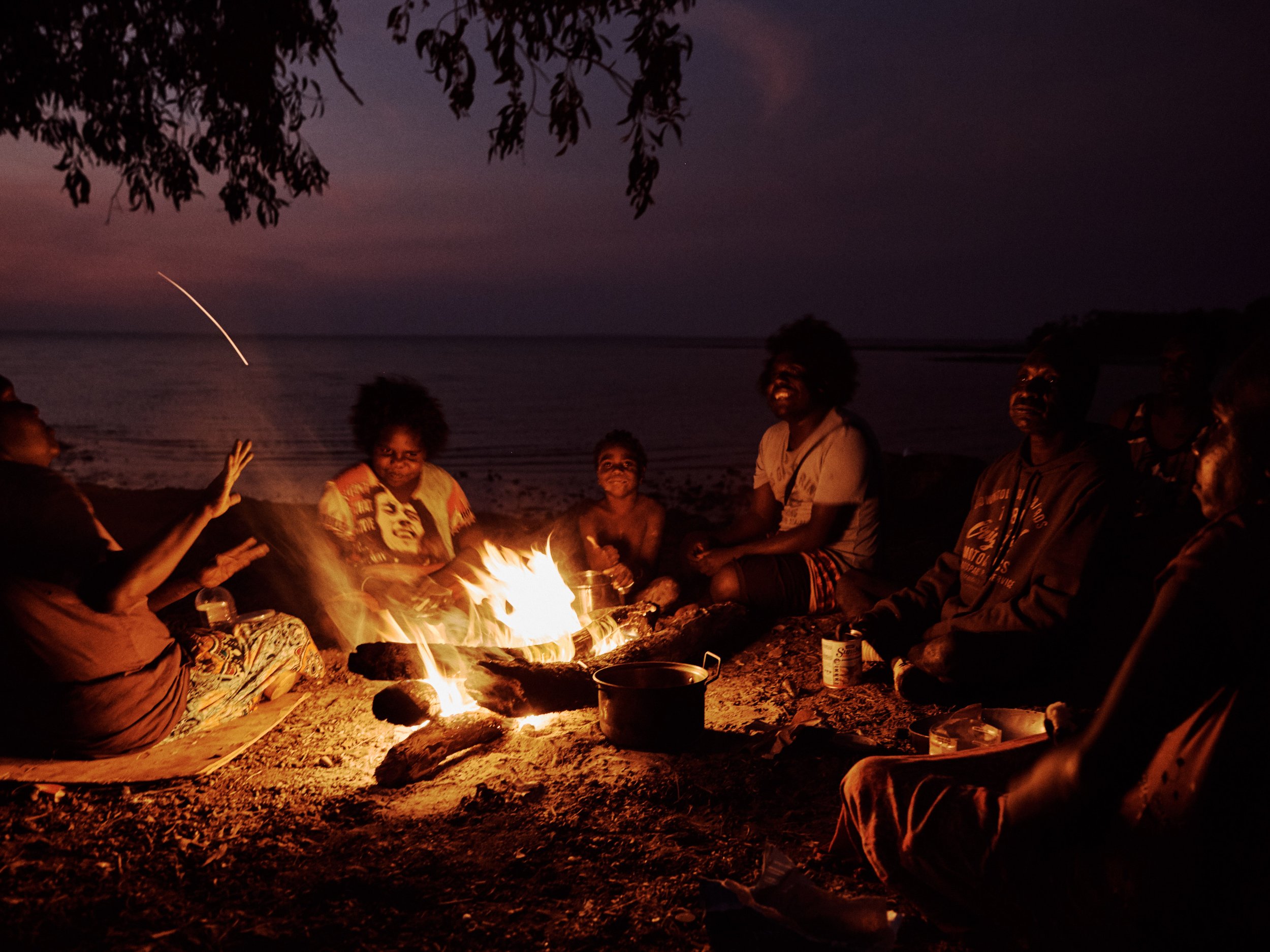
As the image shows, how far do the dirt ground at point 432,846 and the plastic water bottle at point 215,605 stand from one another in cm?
138

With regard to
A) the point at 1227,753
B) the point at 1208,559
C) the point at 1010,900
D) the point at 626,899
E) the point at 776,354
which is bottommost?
the point at 626,899

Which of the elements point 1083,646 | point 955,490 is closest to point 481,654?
point 1083,646

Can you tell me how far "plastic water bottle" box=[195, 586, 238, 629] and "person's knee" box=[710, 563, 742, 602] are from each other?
3074 mm

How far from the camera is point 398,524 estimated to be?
5676 millimetres

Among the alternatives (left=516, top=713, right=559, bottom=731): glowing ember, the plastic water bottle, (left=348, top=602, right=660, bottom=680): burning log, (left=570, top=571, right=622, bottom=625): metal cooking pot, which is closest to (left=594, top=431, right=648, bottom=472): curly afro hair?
(left=570, top=571, right=622, bottom=625): metal cooking pot

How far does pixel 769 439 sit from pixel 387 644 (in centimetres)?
304

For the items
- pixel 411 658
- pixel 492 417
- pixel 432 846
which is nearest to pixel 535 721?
pixel 411 658

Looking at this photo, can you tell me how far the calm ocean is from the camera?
16.6 m

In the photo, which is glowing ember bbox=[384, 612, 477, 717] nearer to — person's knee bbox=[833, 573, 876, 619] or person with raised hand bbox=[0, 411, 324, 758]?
person with raised hand bbox=[0, 411, 324, 758]

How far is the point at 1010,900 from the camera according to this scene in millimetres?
2277

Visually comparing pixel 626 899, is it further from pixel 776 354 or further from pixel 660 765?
pixel 776 354

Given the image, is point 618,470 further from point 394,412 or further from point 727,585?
point 394,412

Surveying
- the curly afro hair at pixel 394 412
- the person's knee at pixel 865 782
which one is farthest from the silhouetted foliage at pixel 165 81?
the person's knee at pixel 865 782

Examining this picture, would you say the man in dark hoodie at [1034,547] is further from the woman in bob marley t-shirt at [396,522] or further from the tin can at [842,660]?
the woman in bob marley t-shirt at [396,522]
